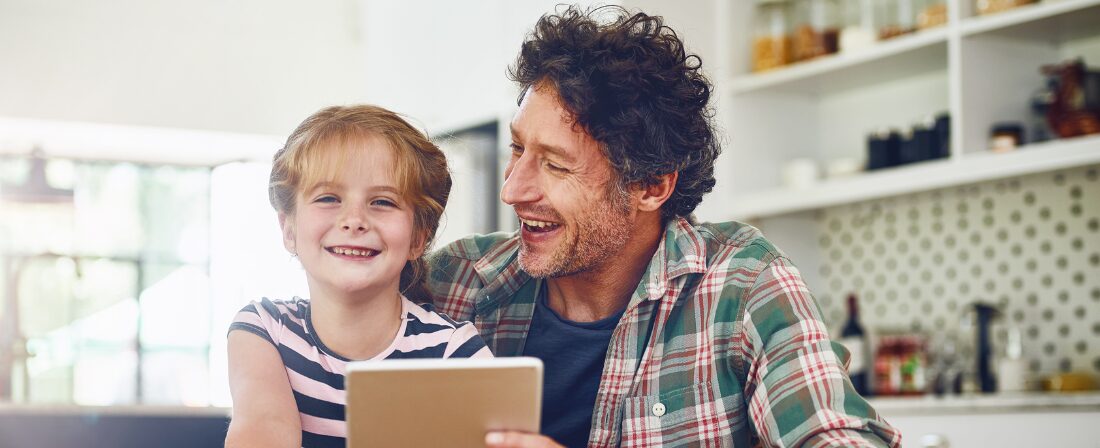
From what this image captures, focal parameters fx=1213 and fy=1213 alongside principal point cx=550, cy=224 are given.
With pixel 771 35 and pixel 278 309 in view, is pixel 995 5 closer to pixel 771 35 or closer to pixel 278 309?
pixel 771 35

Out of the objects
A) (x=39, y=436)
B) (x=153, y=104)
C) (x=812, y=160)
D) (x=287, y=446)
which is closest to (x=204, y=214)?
(x=153, y=104)

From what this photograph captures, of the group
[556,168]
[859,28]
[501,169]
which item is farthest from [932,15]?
[556,168]

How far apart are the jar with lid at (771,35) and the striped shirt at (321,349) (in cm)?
279

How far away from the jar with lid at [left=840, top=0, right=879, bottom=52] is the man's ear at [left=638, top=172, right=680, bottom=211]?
2.19m

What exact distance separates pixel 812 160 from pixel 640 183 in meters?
2.63

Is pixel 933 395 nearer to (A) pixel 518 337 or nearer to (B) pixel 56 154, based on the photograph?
(A) pixel 518 337

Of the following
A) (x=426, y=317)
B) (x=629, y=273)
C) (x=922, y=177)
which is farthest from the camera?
(x=922, y=177)

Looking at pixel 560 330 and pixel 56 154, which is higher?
pixel 56 154

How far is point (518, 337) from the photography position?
2.07m

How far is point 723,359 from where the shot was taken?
1828 mm

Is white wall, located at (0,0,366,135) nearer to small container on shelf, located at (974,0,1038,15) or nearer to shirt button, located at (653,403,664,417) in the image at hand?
small container on shelf, located at (974,0,1038,15)

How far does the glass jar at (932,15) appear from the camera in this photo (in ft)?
12.6

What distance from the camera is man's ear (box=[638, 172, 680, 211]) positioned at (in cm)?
209

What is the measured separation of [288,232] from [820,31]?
2834mm
